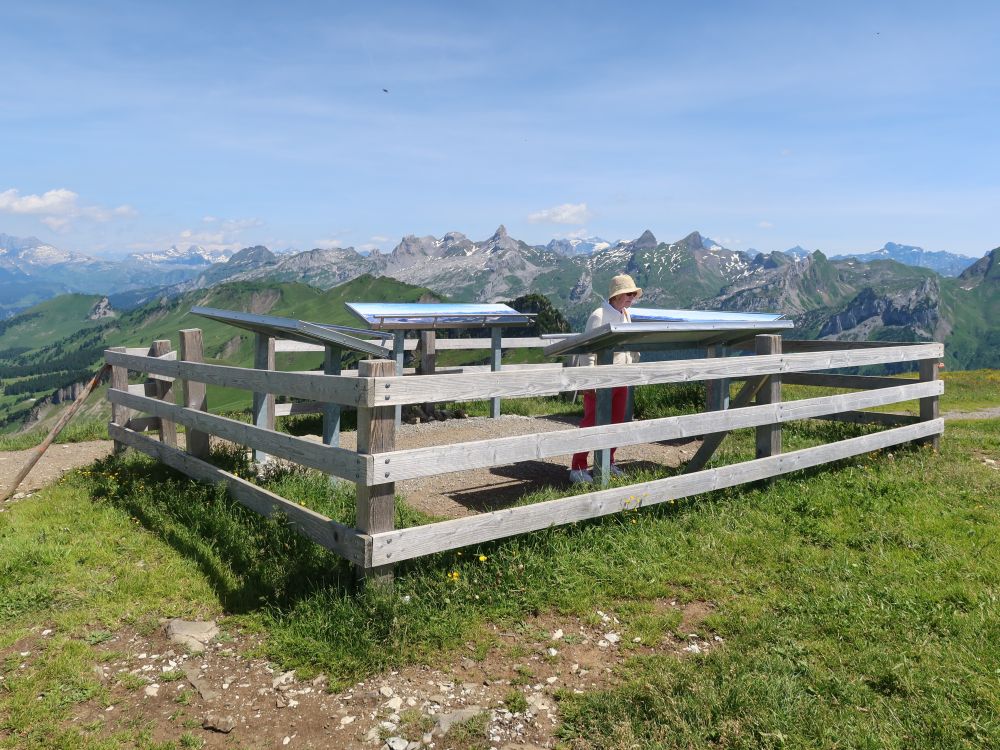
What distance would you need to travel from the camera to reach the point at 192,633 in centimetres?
523

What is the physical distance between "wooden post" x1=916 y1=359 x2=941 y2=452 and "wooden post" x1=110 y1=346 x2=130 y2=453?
11.8 metres

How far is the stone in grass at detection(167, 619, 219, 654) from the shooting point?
508cm

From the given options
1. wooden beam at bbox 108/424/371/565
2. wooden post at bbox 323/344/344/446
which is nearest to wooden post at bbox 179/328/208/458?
wooden beam at bbox 108/424/371/565

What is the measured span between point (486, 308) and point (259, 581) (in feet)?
32.0

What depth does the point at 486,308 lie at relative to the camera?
48.8ft

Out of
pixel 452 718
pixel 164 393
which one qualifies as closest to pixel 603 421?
pixel 452 718

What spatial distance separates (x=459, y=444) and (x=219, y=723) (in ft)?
7.91

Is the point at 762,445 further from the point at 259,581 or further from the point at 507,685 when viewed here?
the point at 259,581

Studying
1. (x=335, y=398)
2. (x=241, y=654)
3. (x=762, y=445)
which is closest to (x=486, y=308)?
(x=762, y=445)

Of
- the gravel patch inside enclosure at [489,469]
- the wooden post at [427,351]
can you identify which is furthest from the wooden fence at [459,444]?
the wooden post at [427,351]

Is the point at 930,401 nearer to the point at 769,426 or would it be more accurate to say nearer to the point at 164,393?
the point at 769,426

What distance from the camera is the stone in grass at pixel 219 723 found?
418 centimetres

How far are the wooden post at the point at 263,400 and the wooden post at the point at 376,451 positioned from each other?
434cm

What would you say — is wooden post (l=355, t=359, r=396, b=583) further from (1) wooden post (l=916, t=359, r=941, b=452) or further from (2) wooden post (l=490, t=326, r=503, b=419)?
(2) wooden post (l=490, t=326, r=503, b=419)
